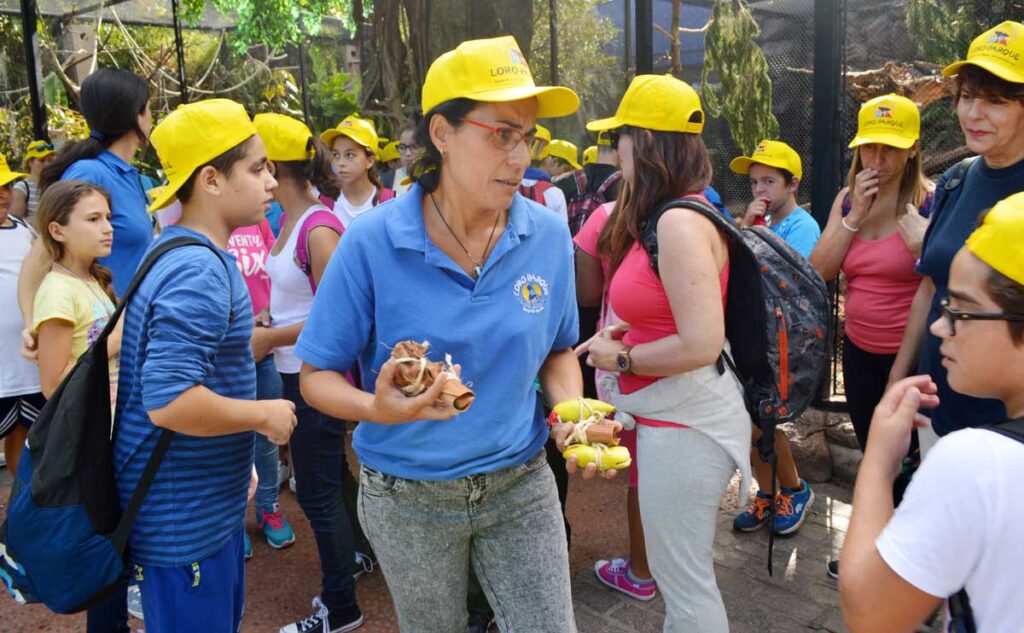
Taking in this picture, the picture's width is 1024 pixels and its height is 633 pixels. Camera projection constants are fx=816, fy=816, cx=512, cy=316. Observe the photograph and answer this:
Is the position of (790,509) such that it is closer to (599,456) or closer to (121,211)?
(599,456)

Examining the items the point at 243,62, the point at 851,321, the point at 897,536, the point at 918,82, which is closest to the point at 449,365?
the point at 897,536

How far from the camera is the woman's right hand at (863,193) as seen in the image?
3.52m

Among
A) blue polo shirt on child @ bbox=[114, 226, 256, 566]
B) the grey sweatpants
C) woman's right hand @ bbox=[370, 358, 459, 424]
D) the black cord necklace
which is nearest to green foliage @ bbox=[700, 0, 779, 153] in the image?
the grey sweatpants

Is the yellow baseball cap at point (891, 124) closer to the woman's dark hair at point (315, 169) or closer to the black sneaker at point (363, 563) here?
the woman's dark hair at point (315, 169)

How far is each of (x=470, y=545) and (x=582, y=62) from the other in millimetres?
7748

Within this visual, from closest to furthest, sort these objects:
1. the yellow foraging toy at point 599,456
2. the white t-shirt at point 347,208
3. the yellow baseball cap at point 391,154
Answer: the yellow foraging toy at point 599,456, the white t-shirt at point 347,208, the yellow baseball cap at point 391,154

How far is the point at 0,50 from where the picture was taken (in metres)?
12.6

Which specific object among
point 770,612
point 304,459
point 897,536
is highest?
point 897,536

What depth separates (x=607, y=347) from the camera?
9.07ft

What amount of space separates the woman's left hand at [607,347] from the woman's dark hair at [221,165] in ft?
4.22

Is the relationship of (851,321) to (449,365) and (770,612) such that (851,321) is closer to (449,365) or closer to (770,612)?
(770,612)

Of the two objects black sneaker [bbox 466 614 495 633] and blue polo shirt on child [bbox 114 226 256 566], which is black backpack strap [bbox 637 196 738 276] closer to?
blue polo shirt on child [bbox 114 226 256 566]

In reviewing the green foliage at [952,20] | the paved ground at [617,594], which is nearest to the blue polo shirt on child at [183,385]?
the paved ground at [617,594]

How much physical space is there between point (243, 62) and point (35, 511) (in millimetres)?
16459
